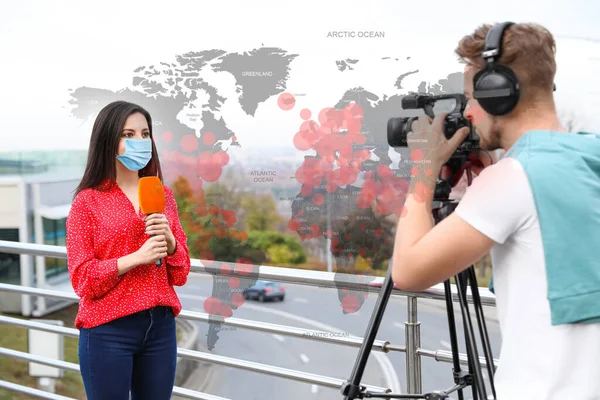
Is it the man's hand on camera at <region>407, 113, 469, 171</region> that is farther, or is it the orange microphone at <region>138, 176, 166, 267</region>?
the orange microphone at <region>138, 176, 166, 267</region>

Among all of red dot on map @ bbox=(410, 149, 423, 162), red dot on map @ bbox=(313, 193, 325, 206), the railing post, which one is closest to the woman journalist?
red dot on map @ bbox=(313, 193, 325, 206)

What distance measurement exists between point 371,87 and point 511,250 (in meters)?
0.72

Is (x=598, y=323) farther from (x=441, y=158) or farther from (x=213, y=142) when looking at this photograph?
(x=213, y=142)

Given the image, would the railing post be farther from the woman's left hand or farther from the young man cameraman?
the young man cameraman

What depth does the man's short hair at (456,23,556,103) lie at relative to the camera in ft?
2.73

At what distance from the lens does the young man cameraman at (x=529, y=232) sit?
781 mm

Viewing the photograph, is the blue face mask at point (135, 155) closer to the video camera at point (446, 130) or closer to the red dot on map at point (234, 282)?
the red dot on map at point (234, 282)

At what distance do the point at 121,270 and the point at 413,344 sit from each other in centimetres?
87

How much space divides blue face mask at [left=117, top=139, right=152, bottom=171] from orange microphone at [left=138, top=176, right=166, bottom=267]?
99 mm

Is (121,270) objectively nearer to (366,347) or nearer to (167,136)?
(167,136)

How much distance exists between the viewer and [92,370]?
5.08ft

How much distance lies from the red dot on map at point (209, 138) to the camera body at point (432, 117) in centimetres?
75

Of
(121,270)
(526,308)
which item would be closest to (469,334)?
(526,308)

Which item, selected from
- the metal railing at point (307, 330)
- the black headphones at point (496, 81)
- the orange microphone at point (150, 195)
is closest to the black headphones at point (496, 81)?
the black headphones at point (496, 81)
